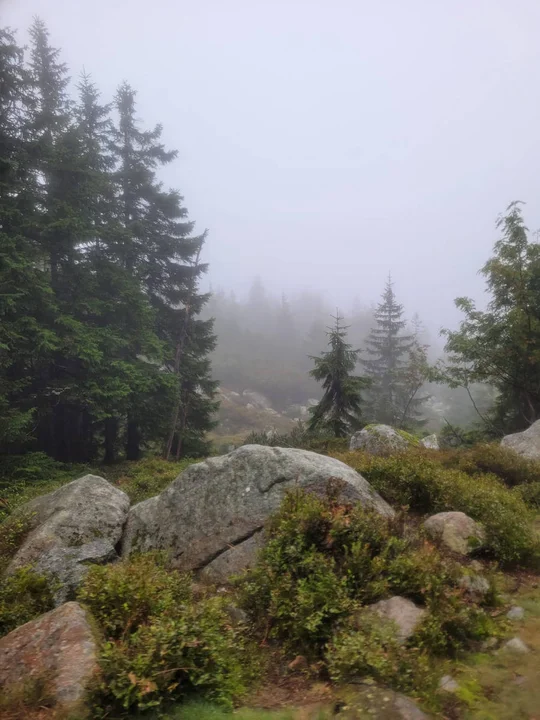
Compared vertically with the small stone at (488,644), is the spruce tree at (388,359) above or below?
above

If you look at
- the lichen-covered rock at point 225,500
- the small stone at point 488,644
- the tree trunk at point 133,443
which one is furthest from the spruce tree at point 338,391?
the small stone at point 488,644

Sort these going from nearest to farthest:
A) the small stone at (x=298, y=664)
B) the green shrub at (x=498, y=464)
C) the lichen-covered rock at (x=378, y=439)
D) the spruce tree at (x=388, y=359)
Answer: the small stone at (x=298, y=664)
the green shrub at (x=498, y=464)
the lichen-covered rock at (x=378, y=439)
the spruce tree at (x=388, y=359)

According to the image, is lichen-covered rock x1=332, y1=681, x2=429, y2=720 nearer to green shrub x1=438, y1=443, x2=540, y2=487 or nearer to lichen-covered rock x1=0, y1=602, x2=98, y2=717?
lichen-covered rock x1=0, y1=602, x2=98, y2=717

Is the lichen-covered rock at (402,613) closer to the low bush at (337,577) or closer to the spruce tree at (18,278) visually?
the low bush at (337,577)

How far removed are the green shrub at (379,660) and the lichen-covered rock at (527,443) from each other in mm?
11009

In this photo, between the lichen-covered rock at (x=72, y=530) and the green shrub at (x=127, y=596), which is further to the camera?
the lichen-covered rock at (x=72, y=530)

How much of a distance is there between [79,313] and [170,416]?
279 inches

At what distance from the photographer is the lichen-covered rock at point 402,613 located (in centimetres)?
472

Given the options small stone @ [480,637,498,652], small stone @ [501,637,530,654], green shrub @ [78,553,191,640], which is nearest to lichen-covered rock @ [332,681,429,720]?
small stone @ [480,637,498,652]

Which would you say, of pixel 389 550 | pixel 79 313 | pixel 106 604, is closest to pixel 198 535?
pixel 106 604

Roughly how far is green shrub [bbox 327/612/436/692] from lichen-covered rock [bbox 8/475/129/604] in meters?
4.29

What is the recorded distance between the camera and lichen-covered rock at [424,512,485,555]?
21.9ft

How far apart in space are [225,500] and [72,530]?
109 inches

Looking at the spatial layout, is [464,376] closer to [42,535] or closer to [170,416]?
[170,416]
